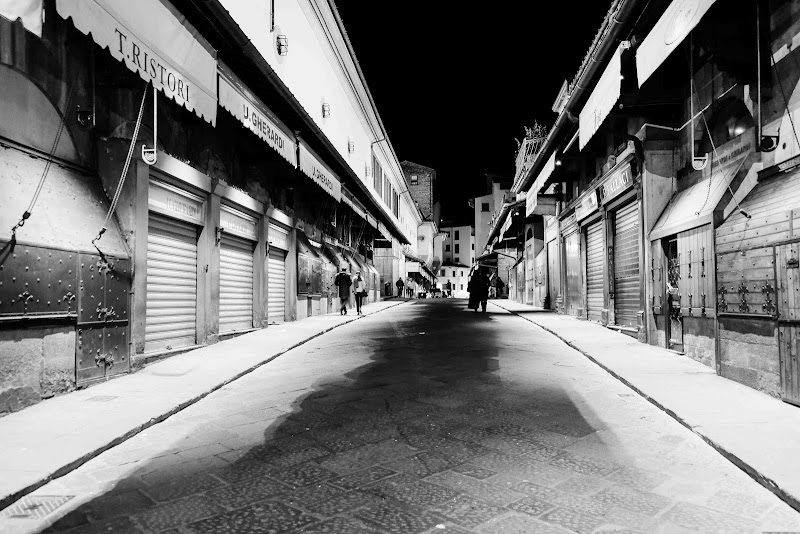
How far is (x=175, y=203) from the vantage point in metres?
9.84

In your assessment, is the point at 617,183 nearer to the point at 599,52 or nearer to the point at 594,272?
the point at 599,52

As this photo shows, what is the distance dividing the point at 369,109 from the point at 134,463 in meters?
33.1

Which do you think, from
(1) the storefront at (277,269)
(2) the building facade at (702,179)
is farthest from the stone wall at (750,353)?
(1) the storefront at (277,269)

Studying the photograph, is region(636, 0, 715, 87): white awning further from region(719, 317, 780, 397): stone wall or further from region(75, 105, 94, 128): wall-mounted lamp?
region(75, 105, 94, 128): wall-mounted lamp

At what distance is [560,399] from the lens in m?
6.22

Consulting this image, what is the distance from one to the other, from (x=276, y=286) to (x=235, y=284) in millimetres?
3359

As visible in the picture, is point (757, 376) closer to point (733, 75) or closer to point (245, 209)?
point (733, 75)

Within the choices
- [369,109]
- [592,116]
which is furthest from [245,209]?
[369,109]

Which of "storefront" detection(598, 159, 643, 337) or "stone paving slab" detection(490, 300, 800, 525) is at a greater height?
"storefront" detection(598, 159, 643, 337)

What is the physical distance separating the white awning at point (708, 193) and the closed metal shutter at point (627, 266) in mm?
2210

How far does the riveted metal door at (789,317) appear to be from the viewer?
18.9 feet

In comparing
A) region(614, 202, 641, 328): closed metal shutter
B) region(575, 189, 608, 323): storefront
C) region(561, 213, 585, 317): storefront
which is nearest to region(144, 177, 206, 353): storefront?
region(614, 202, 641, 328): closed metal shutter

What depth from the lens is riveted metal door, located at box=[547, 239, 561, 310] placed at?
23219 mm

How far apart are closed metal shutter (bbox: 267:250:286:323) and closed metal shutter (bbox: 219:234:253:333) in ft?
4.68
